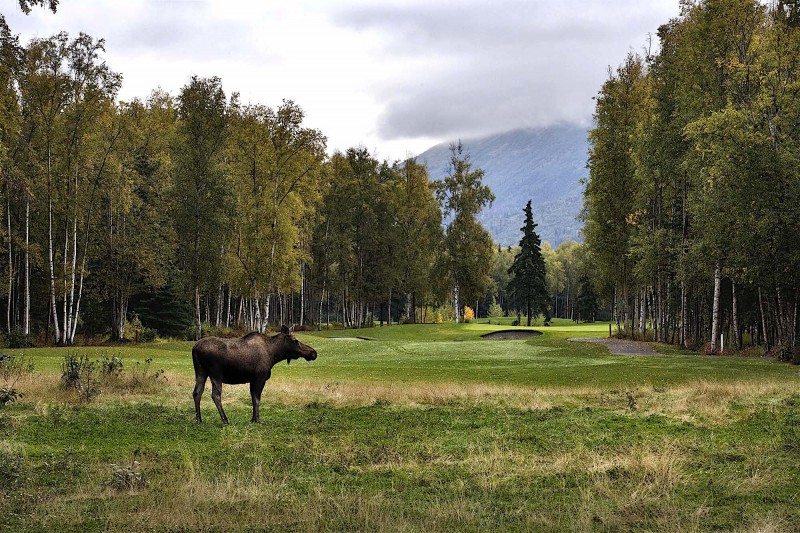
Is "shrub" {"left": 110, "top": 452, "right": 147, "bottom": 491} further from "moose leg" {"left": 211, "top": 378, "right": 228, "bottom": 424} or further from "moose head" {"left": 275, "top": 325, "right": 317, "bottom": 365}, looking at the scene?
"moose head" {"left": 275, "top": 325, "right": 317, "bottom": 365}

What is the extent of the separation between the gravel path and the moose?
29.6 metres

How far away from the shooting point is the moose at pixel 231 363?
1537 cm

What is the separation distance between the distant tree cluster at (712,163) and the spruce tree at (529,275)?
132ft

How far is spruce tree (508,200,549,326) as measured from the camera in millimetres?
93062

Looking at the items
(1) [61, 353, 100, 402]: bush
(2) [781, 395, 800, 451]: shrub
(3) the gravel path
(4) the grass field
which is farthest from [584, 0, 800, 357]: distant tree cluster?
(1) [61, 353, 100, 402]: bush

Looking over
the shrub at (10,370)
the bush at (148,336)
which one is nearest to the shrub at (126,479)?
the shrub at (10,370)

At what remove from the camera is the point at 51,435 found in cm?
1362

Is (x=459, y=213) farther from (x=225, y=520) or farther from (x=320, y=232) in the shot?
(x=225, y=520)

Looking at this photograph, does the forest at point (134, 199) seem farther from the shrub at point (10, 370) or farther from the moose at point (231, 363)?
the moose at point (231, 363)

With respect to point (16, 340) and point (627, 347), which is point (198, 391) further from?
point (627, 347)

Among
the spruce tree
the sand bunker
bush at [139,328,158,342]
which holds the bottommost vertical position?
the sand bunker

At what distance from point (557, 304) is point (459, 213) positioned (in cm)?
10738

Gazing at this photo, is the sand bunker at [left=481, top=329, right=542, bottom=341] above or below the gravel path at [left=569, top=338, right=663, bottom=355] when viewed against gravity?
below

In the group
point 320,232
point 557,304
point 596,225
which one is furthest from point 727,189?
point 557,304
